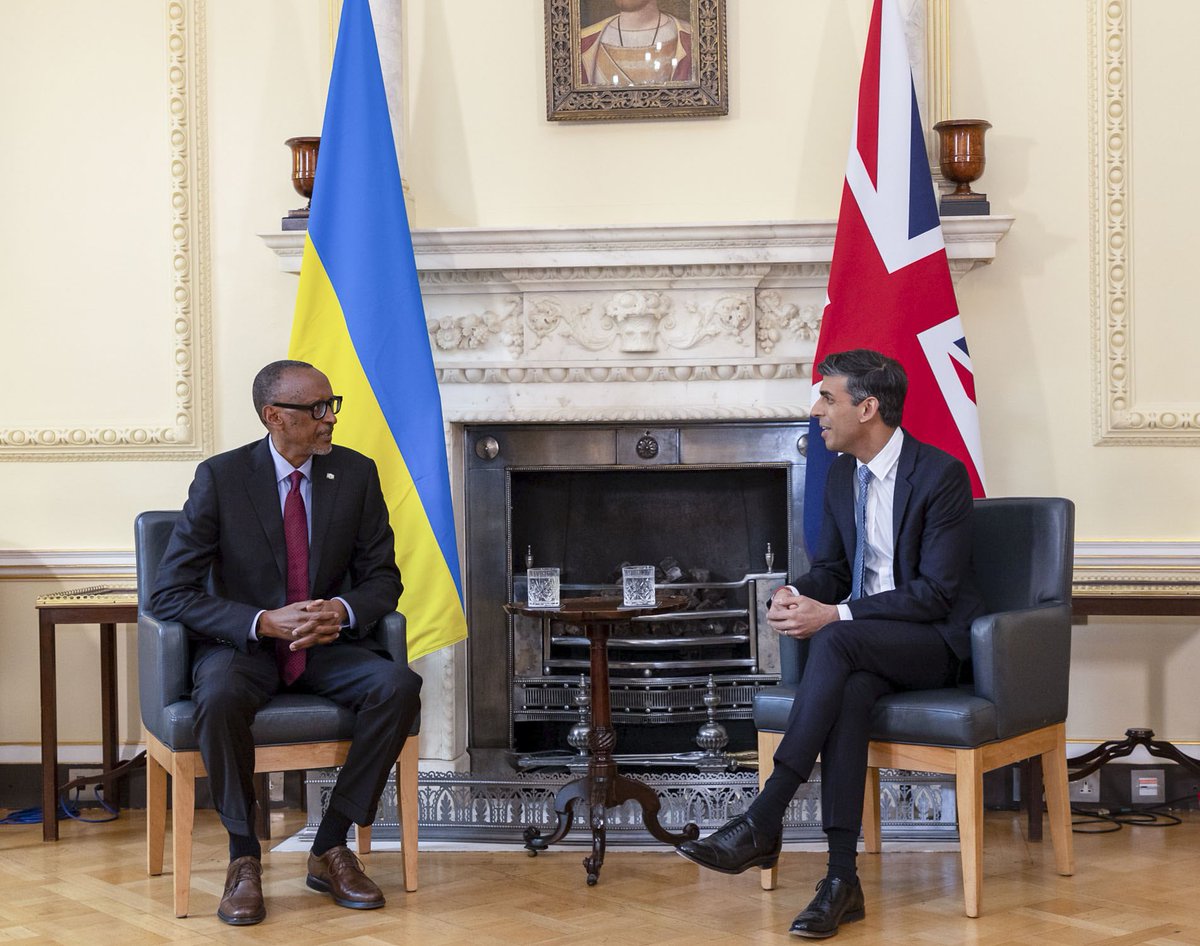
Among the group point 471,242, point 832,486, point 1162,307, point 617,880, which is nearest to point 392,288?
point 471,242

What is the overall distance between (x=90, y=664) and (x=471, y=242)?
75.2 inches

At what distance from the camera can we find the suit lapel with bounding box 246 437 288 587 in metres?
3.31

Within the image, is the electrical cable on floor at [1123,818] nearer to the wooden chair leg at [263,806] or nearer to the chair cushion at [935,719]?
the chair cushion at [935,719]

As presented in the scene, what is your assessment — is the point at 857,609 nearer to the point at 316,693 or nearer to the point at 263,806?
the point at 316,693

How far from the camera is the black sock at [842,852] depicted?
3.00m

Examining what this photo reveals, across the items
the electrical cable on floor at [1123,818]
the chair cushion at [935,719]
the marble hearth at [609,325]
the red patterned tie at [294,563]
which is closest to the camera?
the chair cushion at [935,719]

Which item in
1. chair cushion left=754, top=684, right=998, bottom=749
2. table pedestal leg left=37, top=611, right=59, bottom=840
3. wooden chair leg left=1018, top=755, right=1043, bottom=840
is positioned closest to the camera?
chair cushion left=754, top=684, right=998, bottom=749

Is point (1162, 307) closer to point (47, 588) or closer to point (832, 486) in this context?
point (832, 486)

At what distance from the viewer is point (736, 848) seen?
2988 mm

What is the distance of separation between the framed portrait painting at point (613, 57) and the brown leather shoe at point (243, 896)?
8.20 feet

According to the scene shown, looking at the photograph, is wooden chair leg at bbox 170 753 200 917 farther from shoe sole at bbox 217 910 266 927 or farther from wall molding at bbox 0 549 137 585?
wall molding at bbox 0 549 137 585

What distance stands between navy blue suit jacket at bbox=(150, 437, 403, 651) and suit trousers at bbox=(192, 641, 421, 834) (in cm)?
8


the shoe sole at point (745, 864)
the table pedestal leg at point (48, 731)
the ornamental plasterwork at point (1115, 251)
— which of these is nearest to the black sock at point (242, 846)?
the shoe sole at point (745, 864)

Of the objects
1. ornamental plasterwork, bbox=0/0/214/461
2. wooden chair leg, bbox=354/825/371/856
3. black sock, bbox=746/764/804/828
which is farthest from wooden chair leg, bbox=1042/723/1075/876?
ornamental plasterwork, bbox=0/0/214/461
